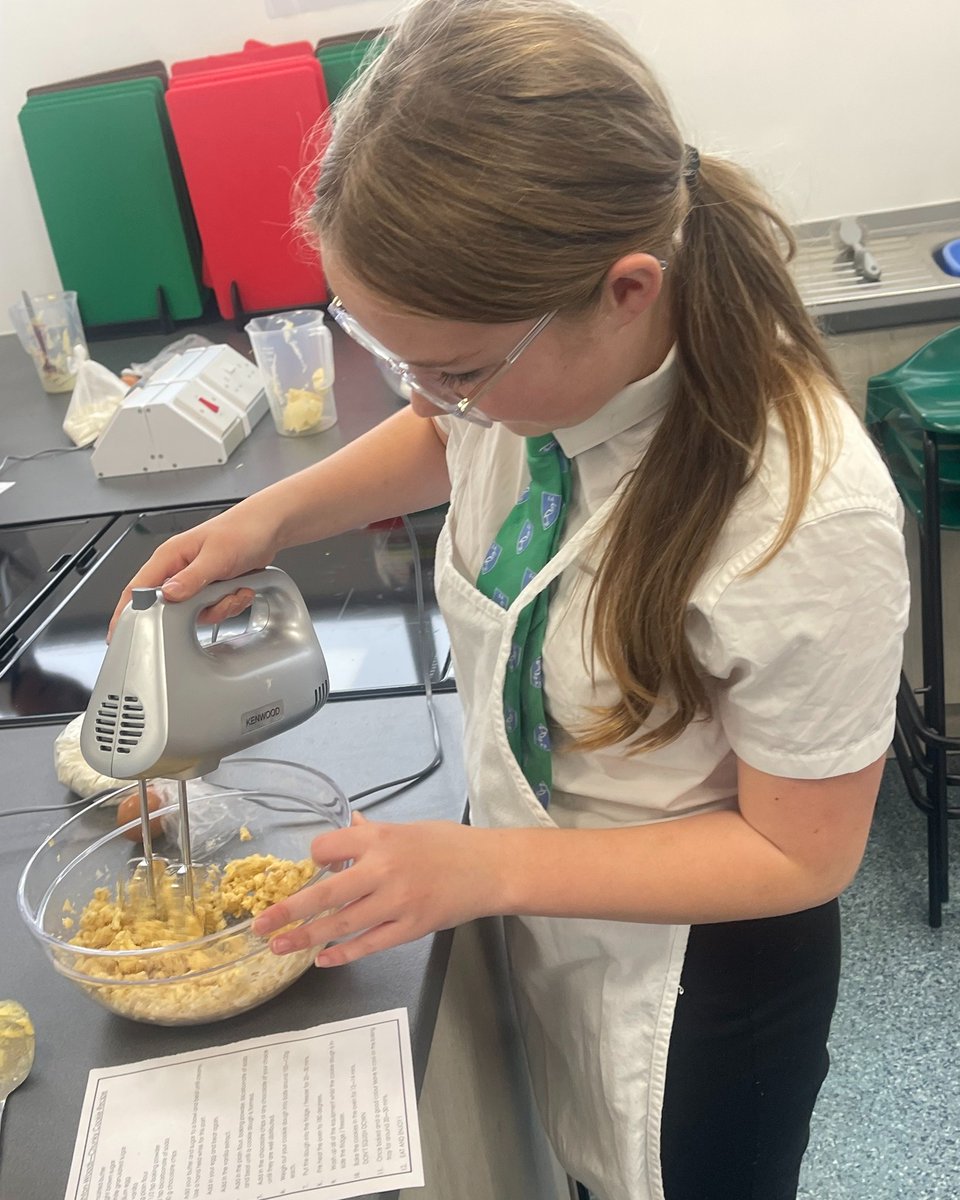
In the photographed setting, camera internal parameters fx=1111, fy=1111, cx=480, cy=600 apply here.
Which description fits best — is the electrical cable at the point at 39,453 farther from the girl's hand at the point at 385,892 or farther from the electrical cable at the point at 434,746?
the girl's hand at the point at 385,892

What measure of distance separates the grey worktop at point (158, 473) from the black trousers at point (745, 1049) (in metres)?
0.96

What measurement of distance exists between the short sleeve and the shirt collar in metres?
0.15

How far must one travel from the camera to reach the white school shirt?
684mm

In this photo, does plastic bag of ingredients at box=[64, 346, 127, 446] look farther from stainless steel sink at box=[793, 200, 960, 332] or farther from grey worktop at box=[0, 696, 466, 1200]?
stainless steel sink at box=[793, 200, 960, 332]

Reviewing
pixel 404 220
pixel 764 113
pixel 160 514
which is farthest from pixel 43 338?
pixel 404 220

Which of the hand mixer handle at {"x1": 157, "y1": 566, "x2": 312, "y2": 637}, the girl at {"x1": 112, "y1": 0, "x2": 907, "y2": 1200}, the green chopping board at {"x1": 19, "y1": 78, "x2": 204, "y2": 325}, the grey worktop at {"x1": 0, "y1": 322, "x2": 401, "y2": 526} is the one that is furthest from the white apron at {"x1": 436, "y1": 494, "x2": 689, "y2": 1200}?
the green chopping board at {"x1": 19, "y1": 78, "x2": 204, "y2": 325}

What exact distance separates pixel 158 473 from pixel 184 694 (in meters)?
1.03

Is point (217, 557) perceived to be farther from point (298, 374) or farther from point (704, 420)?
point (298, 374)

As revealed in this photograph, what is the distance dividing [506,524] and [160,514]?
0.84 metres

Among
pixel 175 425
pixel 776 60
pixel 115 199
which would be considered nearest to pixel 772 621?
pixel 175 425

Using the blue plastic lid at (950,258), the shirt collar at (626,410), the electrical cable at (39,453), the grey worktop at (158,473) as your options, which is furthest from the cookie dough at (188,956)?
the blue plastic lid at (950,258)

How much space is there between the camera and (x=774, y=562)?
69cm

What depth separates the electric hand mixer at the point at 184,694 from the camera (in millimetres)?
738

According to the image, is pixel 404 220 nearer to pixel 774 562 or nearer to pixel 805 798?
pixel 774 562
